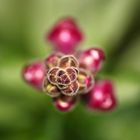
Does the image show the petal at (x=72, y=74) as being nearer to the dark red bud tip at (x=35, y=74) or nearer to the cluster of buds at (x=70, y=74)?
the cluster of buds at (x=70, y=74)

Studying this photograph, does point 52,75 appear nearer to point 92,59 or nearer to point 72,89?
point 72,89

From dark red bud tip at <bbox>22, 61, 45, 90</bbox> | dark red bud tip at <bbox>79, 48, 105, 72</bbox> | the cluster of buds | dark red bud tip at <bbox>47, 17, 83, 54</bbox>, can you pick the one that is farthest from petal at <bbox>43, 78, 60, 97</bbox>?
dark red bud tip at <bbox>47, 17, 83, 54</bbox>

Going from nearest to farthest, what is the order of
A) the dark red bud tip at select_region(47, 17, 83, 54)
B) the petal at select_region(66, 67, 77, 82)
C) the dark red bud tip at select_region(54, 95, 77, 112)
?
the petal at select_region(66, 67, 77, 82) < the dark red bud tip at select_region(54, 95, 77, 112) < the dark red bud tip at select_region(47, 17, 83, 54)

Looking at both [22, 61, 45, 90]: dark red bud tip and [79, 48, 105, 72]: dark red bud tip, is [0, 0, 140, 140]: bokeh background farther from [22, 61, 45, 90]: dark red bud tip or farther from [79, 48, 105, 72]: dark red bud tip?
[79, 48, 105, 72]: dark red bud tip

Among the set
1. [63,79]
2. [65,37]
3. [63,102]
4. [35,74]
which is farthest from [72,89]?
[65,37]

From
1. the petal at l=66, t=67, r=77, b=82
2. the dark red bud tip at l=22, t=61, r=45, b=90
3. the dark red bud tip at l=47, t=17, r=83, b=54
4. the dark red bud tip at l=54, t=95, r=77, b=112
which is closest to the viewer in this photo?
the petal at l=66, t=67, r=77, b=82

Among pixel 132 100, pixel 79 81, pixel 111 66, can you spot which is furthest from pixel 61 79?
pixel 111 66

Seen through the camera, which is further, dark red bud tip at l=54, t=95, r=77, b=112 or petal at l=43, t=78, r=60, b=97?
dark red bud tip at l=54, t=95, r=77, b=112

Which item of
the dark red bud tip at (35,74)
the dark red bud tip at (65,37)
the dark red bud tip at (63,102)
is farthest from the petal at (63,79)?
the dark red bud tip at (65,37)

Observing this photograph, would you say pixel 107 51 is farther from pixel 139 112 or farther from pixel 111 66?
pixel 139 112
